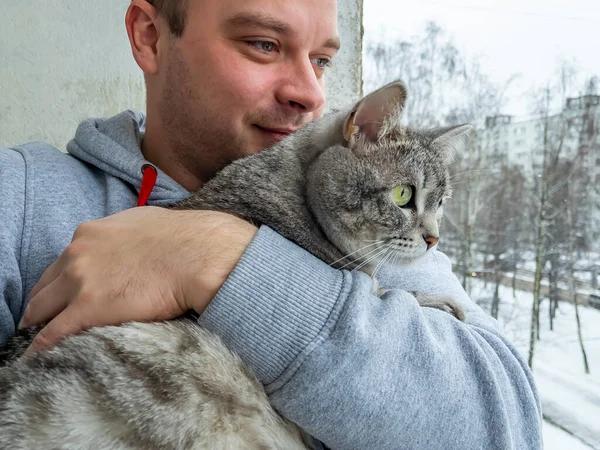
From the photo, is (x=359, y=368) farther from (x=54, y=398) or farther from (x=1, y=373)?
(x=1, y=373)

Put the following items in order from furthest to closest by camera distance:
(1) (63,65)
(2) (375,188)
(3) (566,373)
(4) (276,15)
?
(1) (63,65), (3) (566,373), (4) (276,15), (2) (375,188)

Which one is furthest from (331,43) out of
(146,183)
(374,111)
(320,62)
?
(146,183)

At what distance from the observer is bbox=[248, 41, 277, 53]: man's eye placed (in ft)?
4.01

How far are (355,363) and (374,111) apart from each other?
1.84 feet

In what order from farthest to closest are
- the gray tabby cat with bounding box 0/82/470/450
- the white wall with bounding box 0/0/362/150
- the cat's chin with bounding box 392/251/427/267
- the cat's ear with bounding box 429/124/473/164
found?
the white wall with bounding box 0/0/362/150
the cat's ear with bounding box 429/124/473/164
the cat's chin with bounding box 392/251/427/267
the gray tabby cat with bounding box 0/82/470/450

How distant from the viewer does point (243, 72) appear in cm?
120

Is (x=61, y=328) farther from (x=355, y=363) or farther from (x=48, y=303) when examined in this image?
(x=355, y=363)

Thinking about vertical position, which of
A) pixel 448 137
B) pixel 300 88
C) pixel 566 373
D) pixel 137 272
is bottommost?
pixel 566 373

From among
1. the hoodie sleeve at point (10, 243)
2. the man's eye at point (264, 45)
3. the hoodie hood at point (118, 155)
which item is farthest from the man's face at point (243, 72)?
the hoodie sleeve at point (10, 243)

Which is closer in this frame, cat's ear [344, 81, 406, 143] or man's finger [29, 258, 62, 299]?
man's finger [29, 258, 62, 299]

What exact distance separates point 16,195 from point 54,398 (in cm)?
55

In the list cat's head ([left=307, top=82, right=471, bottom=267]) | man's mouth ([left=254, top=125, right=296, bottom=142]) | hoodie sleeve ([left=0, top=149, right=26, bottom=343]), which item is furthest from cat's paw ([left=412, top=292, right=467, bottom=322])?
hoodie sleeve ([left=0, top=149, right=26, bottom=343])

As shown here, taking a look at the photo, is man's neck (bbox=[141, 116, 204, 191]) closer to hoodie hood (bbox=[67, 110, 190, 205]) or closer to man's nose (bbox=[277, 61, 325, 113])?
hoodie hood (bbox=[67, 110, 190, 205])

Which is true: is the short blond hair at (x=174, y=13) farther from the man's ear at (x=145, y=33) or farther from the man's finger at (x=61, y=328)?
the man's finger at (x=61, y=328)
